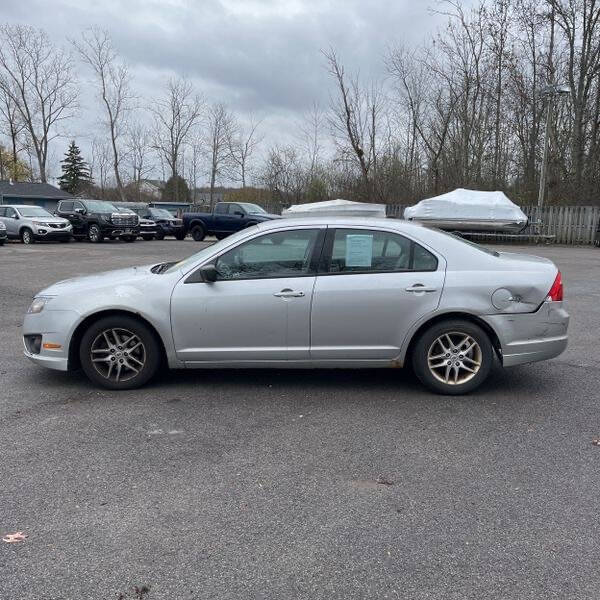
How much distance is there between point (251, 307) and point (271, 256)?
52 cm

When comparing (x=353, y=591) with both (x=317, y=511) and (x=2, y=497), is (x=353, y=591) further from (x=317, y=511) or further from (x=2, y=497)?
(x=2, y=497)

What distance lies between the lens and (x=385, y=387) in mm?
5109

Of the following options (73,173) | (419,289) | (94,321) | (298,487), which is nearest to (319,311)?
(419,289)

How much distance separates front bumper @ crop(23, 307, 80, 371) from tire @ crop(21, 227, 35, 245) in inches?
813

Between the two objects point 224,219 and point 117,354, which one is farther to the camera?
point 224,219

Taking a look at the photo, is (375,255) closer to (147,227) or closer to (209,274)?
(209,274)

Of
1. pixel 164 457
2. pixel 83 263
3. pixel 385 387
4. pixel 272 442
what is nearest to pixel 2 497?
pixel 164 457

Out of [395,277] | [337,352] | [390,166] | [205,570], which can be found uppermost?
[390,166]

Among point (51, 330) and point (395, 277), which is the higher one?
point (395, 277)

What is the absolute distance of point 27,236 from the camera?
76.9ft

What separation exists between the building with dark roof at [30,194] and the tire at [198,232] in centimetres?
2677

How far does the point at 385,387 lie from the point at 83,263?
43.1 feet

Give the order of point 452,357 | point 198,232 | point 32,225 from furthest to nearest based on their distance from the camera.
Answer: point 198,232 → point 32,225 → point 452,357

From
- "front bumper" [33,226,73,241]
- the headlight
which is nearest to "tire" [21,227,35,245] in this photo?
"front bumper" [33,226,73,241]
